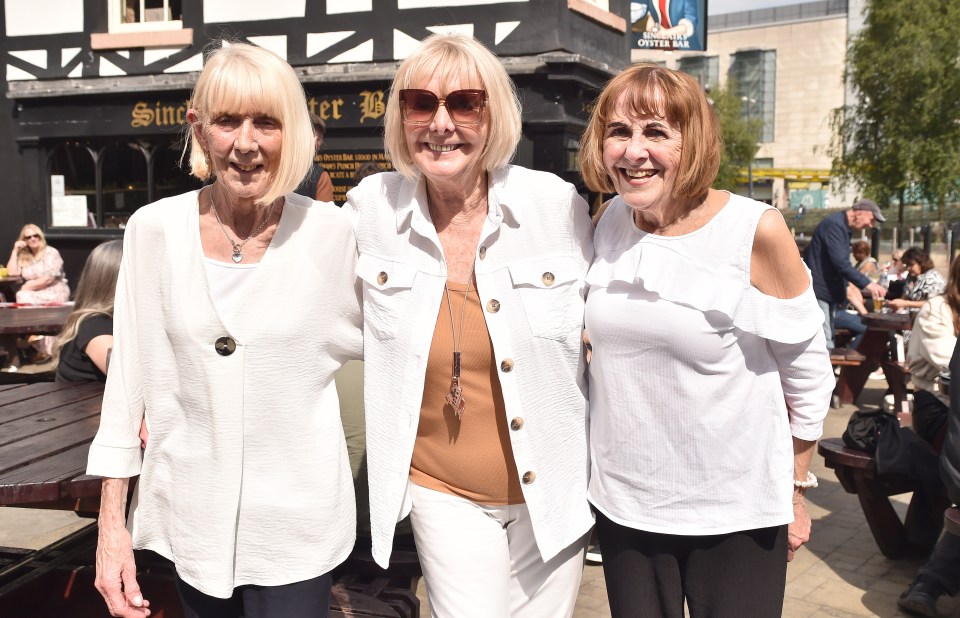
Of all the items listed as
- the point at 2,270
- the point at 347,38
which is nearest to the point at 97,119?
the point at 2,270

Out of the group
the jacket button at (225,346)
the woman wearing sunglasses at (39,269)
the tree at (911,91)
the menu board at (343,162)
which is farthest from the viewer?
the tree at (911,91)

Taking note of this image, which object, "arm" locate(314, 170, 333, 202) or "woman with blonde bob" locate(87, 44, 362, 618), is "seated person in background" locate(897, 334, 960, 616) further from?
"arm" locate(314, 170, 333, 202)

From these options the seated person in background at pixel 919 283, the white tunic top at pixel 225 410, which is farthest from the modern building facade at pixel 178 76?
the white tunic top at pixel 225 410

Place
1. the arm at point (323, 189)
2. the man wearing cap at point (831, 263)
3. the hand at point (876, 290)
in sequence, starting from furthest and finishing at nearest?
the hand at point (876, 290), the man wearing cap at point (831, 263), the arm at point (323, 189)

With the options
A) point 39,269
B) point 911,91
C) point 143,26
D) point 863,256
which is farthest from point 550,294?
point 911,91

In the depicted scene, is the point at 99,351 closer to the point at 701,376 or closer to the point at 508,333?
the point at 508,333

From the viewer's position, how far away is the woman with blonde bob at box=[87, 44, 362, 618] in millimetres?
1833

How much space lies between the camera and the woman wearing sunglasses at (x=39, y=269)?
9.68 m

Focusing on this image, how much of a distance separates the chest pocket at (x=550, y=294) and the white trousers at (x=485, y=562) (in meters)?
0.43

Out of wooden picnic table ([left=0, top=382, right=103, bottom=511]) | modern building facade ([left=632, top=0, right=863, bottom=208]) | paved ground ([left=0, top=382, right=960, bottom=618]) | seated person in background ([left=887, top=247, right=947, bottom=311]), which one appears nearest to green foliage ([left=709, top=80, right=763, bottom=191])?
modern building facade ([left=632, top=0, right=863, bottom=208])

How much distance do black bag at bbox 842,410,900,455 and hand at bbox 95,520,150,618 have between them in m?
3.29

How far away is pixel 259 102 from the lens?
185 centimetres

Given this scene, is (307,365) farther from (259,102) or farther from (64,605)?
(64,605)

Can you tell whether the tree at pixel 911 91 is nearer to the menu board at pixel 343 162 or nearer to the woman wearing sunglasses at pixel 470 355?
the menu board at pixel 343 162
